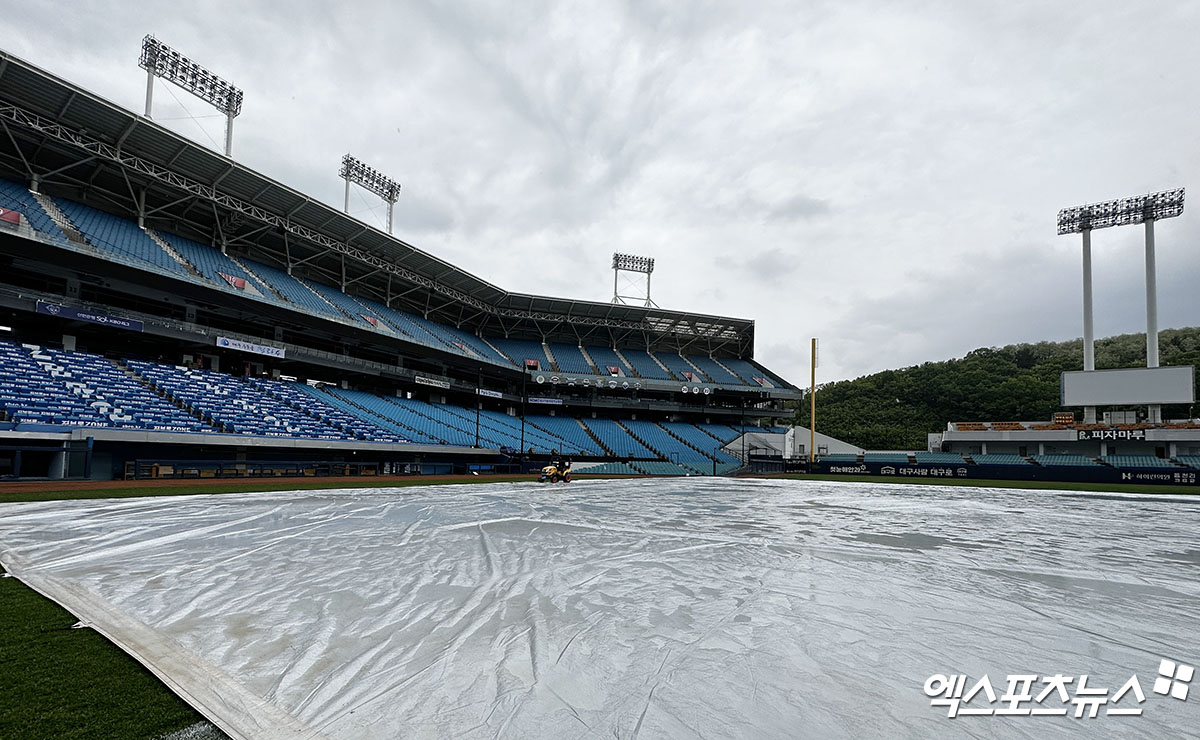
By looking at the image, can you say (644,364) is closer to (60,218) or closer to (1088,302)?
(1088,302)

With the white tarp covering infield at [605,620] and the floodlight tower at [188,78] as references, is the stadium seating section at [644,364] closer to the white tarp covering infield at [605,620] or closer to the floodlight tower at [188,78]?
the floodlight tower at [188,78]

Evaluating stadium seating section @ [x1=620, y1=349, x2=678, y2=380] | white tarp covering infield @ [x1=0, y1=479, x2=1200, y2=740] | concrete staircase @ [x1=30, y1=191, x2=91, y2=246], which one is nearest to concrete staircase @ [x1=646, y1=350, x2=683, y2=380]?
stadium seating section @ [x1=620, y1=349, x2=678, y2=380]

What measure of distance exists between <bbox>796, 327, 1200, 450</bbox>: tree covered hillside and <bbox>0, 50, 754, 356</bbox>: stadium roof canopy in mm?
46510

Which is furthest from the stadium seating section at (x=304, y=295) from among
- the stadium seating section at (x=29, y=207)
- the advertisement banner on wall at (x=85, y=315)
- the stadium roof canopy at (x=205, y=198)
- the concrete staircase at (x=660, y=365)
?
the advertisement banner on wall at (x=85, y=315)

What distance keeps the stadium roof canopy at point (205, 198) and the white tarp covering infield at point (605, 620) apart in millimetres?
25093

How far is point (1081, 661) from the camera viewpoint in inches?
154

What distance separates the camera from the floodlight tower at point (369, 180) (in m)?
41.4

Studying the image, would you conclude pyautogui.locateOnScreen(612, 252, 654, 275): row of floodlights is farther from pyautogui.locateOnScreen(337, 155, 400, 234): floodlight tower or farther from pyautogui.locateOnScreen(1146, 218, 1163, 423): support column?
pyautogui.locateOnScreen(1146, 218, 1163, 423): support column

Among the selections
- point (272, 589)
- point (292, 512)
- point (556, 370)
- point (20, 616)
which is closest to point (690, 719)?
point (272, 589)

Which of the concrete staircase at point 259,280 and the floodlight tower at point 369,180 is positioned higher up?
the floodlight tower at point 369,180

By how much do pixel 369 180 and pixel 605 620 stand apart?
46.0 m

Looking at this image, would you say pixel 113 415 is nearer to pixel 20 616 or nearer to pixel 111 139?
pixel 111 139

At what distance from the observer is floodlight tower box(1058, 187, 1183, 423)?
45562 mm

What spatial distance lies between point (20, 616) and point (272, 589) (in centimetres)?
179
